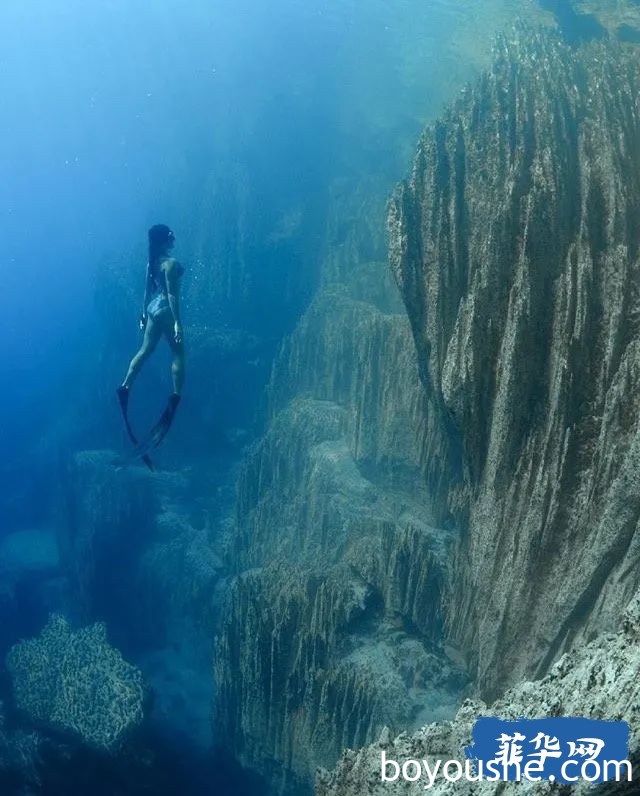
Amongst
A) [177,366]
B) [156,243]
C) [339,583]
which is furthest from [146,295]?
[339,583]

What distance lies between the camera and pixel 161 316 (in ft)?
26.7

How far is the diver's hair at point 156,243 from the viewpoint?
7867 millimetres

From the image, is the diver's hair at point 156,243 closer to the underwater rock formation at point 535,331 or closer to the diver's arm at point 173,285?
the diver's arm at point 173,285

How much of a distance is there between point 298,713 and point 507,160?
27.6 feet

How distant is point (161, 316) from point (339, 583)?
4900mm

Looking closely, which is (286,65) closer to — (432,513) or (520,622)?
(432,513)

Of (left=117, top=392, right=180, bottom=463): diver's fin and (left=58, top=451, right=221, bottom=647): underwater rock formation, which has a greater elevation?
(left=117, top=392, right=180, bottom=463): diver's fin

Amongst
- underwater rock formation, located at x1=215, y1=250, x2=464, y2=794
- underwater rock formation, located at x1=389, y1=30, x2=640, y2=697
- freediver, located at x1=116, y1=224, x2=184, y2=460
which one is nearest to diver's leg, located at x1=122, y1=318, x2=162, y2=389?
freediver, located at x1=116, y1=224, x2=184, y2=460

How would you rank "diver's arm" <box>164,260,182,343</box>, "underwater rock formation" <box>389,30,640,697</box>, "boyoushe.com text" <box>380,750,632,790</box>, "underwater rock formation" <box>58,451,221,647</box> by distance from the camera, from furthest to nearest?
"underwater rock formation" <box>58,451,221,647</box> → "diver's arm" <box>164,260,182,343</box> → "underwater rock formation" <box>389,30,640,697</box> → "boyoushe.com text" <box>380,750,632,790</box>

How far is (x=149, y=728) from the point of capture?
41.9ft

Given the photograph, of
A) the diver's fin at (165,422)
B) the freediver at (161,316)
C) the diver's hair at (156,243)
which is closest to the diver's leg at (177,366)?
the freediver at (161,316)

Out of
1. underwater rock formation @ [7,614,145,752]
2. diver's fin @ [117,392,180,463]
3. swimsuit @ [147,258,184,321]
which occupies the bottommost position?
underwater rock formation @ [7,614,145,752]

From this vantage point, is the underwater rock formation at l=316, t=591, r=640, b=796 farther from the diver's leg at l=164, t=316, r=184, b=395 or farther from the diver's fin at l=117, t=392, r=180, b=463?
the diver's leg at l=164, t=316, r=184, b=395

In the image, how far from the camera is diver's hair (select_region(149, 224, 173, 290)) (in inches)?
310
